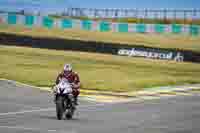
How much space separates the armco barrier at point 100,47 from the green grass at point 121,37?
113 inches

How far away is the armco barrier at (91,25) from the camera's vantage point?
6003 cm

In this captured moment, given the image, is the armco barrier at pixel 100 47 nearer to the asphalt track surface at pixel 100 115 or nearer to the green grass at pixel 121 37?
the green grass at pixel 121 37

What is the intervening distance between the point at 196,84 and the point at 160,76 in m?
3.79

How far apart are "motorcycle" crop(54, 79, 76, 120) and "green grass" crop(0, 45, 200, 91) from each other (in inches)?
567

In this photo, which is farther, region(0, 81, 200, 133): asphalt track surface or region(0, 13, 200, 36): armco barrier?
region(0, 13, 200, 36): armco barrier

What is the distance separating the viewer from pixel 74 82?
21.8 meters

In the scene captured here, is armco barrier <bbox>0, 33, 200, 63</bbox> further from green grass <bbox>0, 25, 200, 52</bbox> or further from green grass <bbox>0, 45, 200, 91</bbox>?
green grass <bbox>0, 25, 200, 52</bbox>

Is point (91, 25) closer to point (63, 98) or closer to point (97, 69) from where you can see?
point (97, 69)

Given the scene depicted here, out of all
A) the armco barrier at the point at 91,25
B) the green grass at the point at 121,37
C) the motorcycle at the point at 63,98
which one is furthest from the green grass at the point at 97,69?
the motorcycle at the point at 63,98

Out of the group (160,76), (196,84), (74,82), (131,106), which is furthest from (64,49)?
(74,82)

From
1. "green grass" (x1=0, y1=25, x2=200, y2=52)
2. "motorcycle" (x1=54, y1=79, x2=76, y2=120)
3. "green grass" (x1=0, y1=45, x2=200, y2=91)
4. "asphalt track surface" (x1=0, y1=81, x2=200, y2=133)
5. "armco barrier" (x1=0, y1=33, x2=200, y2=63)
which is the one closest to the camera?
"asphalt track surface" (x1=0, y1=81, x2=200, y2=133)

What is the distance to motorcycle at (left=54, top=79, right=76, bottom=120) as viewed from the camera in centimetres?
2141

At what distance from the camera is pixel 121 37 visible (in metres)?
62.2

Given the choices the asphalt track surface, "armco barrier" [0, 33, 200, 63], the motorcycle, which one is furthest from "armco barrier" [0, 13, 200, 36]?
the motorcycle
